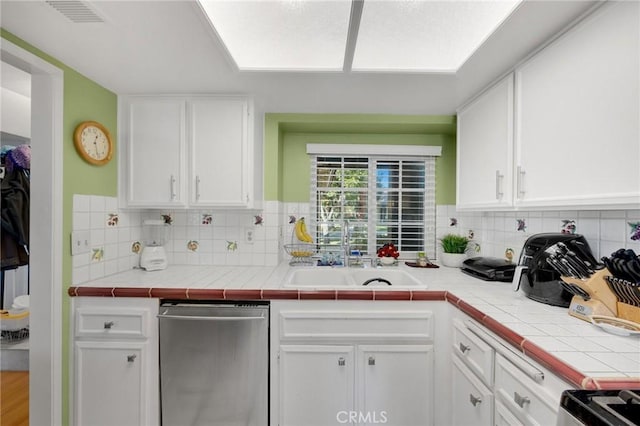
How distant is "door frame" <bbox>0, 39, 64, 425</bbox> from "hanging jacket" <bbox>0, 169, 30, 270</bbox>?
719 millimetres

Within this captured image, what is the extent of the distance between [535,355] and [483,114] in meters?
1.39

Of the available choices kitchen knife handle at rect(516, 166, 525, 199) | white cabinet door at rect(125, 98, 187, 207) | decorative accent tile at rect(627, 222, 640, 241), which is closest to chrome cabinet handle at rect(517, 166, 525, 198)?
kitchen knife handle at rect(516, 166, 525, 199)

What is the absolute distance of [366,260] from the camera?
7.58 feet

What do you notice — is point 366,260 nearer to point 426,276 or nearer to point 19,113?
point 426,276

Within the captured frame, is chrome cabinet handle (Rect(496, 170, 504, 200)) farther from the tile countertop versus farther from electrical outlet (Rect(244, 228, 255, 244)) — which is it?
electrical outlet (Rect(244, 228, 255, 244))

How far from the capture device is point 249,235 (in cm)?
219

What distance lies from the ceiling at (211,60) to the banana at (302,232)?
0.91 m

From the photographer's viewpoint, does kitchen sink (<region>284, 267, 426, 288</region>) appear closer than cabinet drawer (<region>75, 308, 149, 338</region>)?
No

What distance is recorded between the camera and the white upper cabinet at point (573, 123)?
3.06 ft

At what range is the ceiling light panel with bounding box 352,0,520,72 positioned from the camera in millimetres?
1108

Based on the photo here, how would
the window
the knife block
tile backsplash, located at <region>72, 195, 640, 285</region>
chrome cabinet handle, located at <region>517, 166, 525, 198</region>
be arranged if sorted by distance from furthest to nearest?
the window → tile backsplash, located at <region>72, 195, 640, 285</region> → chrome cabinet handle, located at <region>517, 166, 525, 198</region> → the knife block

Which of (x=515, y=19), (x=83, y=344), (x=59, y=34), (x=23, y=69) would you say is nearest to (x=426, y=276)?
(x=515, y=19)

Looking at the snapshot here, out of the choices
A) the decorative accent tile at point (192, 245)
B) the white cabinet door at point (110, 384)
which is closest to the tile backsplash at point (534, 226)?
the decorative accent tile at point (192, 245)

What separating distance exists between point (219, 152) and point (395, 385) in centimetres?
180
